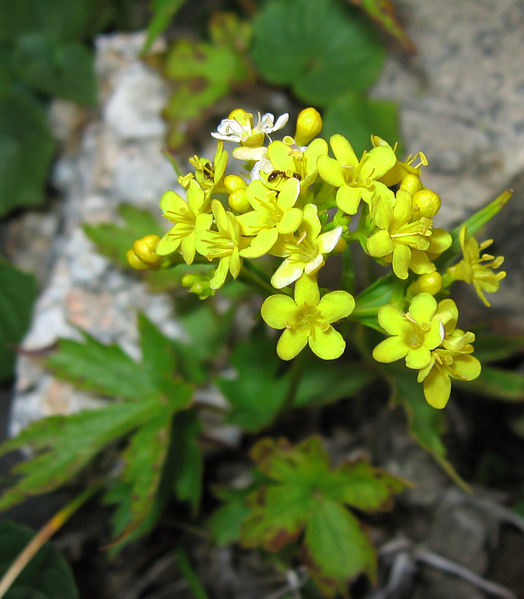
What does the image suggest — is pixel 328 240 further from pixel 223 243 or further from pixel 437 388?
pixel 437 388

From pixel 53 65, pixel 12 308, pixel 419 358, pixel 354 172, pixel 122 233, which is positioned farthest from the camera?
pixel 53 65

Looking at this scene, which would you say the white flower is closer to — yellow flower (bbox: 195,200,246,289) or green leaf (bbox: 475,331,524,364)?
yellow flower (bbox: 195,200,246,289)

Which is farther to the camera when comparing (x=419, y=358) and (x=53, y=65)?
(x=53, y=65)

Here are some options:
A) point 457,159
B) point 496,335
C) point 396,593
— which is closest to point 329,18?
point 457,159

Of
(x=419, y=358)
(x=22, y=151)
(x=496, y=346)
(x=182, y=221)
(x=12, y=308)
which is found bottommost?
(x=12, y=308)

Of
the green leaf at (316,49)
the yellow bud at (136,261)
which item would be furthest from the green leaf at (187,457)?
the green leaf at (316,49)

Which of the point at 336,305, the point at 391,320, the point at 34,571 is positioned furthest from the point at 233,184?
the point at 34,571

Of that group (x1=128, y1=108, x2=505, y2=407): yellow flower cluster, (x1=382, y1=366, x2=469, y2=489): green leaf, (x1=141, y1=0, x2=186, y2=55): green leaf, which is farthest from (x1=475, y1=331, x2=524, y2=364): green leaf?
(x1=141, y1=0, x2=186, y2=55): green leaf
